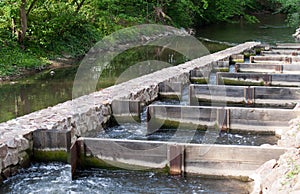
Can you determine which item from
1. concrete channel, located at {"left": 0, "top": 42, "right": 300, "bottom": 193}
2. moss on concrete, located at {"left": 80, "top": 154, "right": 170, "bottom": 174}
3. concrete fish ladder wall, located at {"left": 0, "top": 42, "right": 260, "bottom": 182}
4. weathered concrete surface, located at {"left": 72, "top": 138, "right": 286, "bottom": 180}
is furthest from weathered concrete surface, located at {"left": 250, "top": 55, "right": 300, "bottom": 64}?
moss on concrete, located at {"left": 80, "top": 154, "right": 170, "bottom": 174}

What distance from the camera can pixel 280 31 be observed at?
3397 centimetres

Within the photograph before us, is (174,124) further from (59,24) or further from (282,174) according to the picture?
(59,24)

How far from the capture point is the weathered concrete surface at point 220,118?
332 inches

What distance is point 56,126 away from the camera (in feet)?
24.9

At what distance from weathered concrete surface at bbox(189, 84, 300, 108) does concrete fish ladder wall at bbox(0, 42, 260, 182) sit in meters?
1.14

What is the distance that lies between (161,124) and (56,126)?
2.14 meters

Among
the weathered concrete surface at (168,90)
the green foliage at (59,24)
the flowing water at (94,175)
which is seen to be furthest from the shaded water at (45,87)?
the weathered concrete surface at (168,90)

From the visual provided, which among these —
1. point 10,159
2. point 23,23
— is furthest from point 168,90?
point 23,23

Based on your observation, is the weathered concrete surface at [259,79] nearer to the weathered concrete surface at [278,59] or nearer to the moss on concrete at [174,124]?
the weathered concrete surface at [278,59]

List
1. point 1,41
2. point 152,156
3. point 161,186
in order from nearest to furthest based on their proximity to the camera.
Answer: point 161,186 < point 152,156 < point 1,41

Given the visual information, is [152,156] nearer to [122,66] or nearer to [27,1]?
[122,66]

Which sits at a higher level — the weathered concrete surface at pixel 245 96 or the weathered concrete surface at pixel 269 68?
the weathered concrete surface at pixel 269 68

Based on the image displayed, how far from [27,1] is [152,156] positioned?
14.9 metres

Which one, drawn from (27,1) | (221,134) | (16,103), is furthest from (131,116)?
(27,1)
